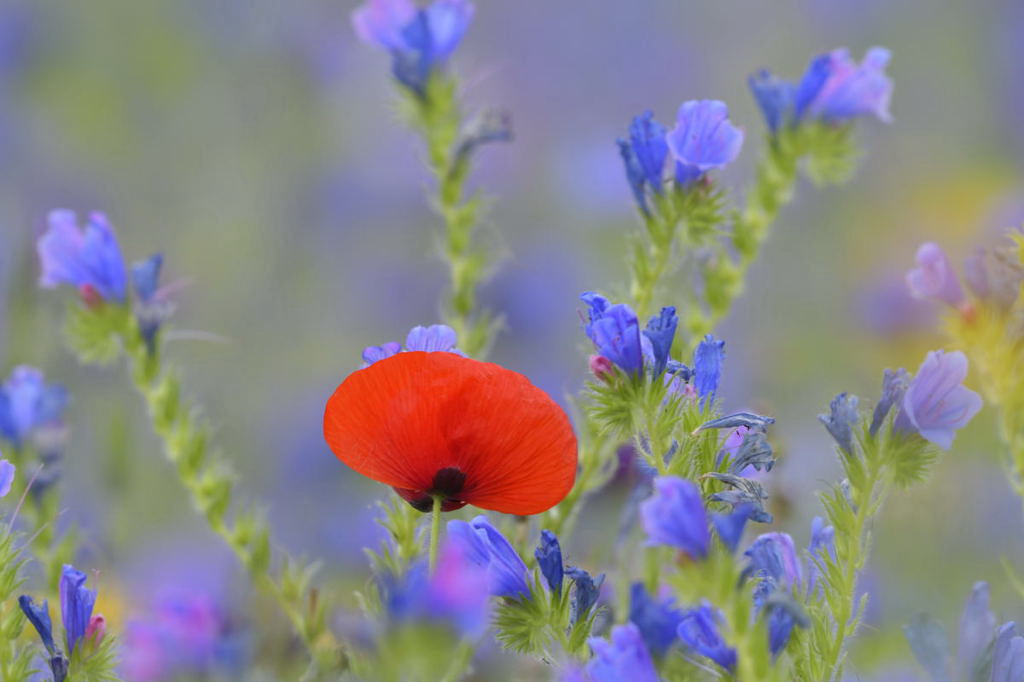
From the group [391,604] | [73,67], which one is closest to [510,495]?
[391,604]

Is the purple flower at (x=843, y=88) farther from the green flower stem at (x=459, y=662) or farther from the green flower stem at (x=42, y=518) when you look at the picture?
the green flower stem at (x=42, y=518)

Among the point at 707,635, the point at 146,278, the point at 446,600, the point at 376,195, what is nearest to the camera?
the point at 446,600

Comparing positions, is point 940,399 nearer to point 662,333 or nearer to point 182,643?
point 662,333

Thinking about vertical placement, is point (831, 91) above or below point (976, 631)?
above

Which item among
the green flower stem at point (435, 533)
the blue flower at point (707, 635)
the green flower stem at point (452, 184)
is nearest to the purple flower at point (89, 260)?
the green flower stem at point (452, 184)

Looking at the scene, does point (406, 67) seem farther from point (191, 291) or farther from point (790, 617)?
point (191, 291)

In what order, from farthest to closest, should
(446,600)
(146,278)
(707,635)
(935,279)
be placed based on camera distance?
(146,278), (935,279), (707,635), (446,600)

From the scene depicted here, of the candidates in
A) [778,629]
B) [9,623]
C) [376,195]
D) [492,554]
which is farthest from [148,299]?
[376,195]
